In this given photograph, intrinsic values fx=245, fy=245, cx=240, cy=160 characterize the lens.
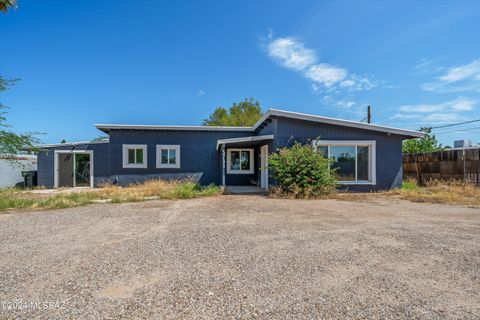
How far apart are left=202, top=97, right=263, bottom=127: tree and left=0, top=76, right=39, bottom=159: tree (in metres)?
21.7

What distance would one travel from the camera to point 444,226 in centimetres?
507

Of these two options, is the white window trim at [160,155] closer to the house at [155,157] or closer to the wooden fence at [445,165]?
the house at [155,157]

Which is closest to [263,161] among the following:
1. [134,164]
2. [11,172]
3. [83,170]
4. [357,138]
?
[357,138]

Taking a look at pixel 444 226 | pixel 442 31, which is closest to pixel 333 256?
pixel 444 226

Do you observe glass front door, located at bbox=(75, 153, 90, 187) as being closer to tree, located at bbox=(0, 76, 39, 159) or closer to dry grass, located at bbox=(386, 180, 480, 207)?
tree, located at bbox=(0, 76, 39, 159)

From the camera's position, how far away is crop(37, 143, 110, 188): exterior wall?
14227mm

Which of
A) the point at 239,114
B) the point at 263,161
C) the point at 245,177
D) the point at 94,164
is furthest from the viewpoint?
the point at 239,114

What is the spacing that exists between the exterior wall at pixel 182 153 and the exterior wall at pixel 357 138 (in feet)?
14.1

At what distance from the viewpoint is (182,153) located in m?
14.3

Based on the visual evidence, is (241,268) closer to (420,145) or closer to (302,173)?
(302,173)

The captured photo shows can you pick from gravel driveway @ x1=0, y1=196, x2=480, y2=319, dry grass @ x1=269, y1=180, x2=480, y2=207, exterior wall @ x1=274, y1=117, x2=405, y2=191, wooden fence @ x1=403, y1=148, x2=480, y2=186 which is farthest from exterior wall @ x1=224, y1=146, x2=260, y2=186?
wooden fence @ x1=403, y1=148, x2=480, y2=186

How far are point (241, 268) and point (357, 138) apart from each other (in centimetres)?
975

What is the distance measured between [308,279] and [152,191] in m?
8.93

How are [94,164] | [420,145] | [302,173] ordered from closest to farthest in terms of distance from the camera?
[302,173]
[94,164]
[420,145]
